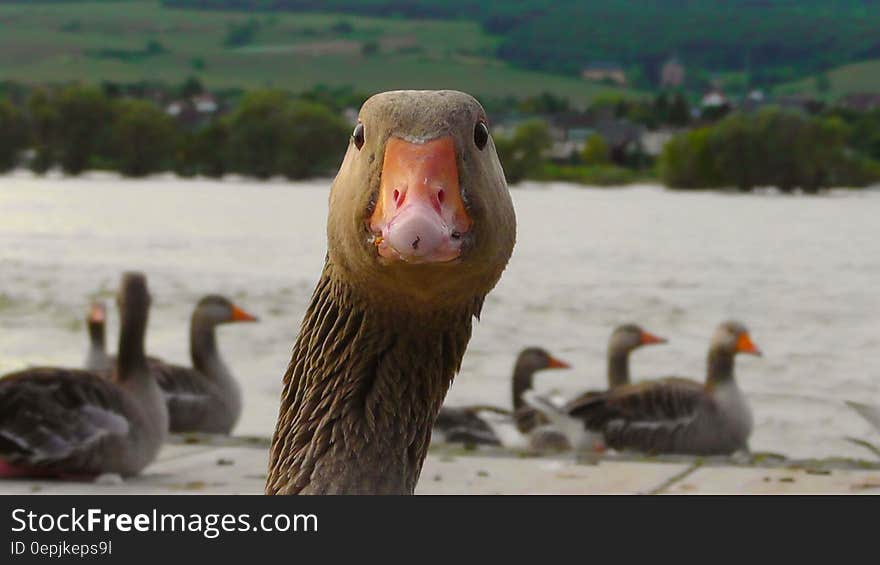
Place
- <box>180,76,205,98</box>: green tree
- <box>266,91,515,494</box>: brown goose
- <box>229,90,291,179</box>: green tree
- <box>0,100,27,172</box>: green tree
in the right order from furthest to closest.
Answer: <box>180,76,205,98</box>: green tree → <box>0,100,27,172</box>: green tree → <box>229,90,291,179</box>: green tree → <box>266,91,515,494</box>: brown goose

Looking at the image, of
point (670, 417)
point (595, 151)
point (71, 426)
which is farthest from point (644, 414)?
point (595, 151)

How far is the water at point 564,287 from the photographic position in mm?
18156

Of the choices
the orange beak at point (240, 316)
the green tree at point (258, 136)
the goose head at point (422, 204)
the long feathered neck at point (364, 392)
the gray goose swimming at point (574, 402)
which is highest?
the goose head at point (422, 204)

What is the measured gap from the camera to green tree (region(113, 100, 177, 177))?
4975 centimetres

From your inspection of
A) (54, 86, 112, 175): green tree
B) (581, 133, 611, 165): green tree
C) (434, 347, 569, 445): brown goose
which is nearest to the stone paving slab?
(434, 347, 569, 445): brown goose

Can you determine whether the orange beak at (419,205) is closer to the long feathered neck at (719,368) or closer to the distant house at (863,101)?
the long feathered neck at (719,368)

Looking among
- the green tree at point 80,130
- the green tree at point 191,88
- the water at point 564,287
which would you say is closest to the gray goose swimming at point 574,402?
the water at point 564,287

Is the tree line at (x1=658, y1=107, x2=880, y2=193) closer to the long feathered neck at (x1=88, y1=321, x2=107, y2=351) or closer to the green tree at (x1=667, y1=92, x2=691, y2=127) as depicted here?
the green tree at (x1=667, y1=92, x2=691, y2=127)

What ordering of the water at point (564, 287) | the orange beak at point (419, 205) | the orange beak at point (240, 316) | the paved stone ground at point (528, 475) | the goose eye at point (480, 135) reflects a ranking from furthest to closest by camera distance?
the water at point (564, 287) → the orange beak at point (240, 316) → the paved stone ground at point (528, 475) → the goose eye at point (480, 135) → the orange beak at point (419, 205)

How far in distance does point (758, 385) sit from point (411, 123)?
1666cm

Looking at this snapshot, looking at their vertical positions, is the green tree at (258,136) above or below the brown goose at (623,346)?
below

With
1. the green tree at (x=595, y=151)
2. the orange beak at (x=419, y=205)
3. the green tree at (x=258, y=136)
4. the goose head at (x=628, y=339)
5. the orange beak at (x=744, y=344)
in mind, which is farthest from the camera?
the green tree at (x=258, y=136)

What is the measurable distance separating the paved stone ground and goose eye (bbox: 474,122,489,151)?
176 inches

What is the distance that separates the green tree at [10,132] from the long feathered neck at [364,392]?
5064cm
